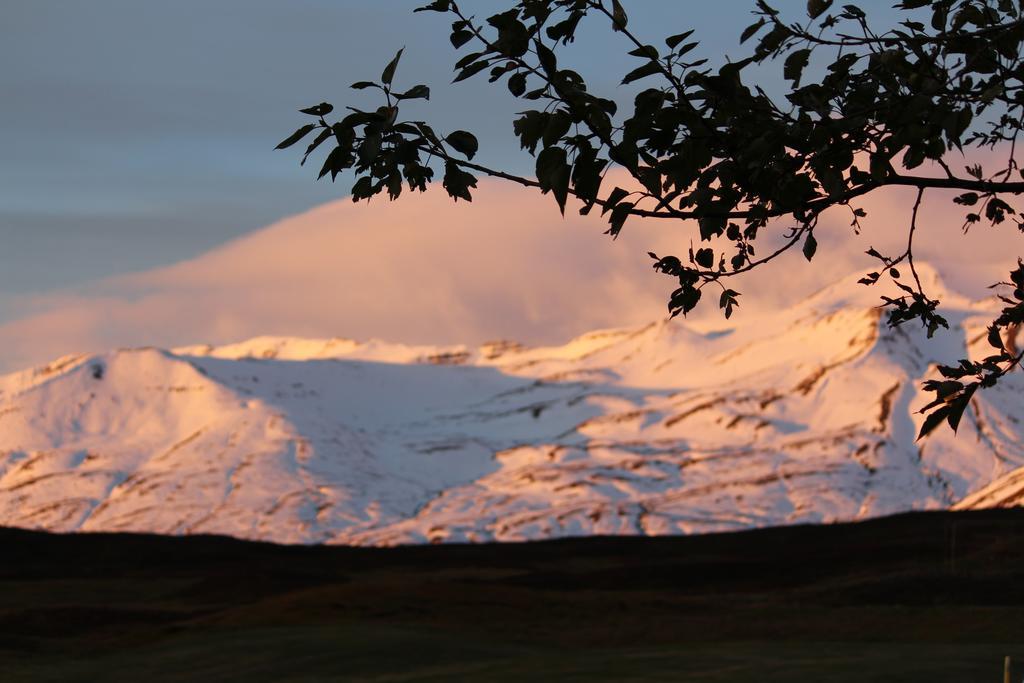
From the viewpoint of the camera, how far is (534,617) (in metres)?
58.0

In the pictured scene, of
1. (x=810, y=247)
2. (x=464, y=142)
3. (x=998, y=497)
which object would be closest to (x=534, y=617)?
(x=810, y=247)

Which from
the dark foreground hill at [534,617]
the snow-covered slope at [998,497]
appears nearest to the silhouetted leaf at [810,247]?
the dark foreground hill at [534,617]

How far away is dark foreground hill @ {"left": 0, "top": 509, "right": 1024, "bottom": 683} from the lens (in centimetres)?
3722

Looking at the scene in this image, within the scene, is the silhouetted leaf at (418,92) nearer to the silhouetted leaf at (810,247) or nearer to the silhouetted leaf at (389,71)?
the silhouetted leaf at (389,71)

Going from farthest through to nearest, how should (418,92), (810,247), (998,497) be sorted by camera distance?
1. (998,497)
2. (810,247)
3. (418,92)

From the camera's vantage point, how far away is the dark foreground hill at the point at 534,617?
37219 millimetres

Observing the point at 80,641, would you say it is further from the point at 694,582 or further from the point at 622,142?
the point at 622,142

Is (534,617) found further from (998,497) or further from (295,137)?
(998,497)

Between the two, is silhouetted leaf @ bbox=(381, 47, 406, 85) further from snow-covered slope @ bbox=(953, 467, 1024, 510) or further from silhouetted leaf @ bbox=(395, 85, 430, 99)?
snow-covered slope @ bbox=(953, 467, 1024, 510)

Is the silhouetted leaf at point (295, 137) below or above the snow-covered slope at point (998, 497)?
below

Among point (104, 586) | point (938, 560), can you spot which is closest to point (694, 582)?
point (938, 560)

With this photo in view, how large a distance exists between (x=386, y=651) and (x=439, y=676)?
6.48 metres

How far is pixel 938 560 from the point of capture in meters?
89.3

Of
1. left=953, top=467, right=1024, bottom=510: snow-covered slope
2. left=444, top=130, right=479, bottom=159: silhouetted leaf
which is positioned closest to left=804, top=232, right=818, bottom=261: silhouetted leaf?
left=444, top=130, right=479, bottom=159: silhouetted leaf
